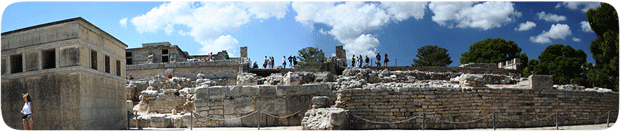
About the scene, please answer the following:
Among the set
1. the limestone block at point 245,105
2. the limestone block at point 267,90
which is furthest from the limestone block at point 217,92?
the limestone block at point 267,90

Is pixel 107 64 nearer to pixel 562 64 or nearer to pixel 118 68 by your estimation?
pixel 118 68

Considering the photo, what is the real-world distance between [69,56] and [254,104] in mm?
5918


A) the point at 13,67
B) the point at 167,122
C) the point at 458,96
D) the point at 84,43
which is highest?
the point at 84,43

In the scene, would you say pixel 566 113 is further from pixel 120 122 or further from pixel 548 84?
pixel 120 122

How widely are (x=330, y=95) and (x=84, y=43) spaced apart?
7151mm

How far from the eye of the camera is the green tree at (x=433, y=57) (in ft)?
151

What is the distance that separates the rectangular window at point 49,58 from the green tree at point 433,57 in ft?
140

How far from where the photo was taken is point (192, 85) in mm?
20719

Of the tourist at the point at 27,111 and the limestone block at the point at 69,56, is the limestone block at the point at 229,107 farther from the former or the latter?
the tourist at the point at 27,111

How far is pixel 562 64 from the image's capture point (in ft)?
105

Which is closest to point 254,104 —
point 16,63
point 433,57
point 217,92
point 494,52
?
point 217,92

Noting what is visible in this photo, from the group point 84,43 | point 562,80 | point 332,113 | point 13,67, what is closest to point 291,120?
point 332,113

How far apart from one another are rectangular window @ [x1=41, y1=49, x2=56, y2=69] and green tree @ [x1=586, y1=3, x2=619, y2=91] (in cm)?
2265

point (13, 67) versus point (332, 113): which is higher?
point (13, 67)
